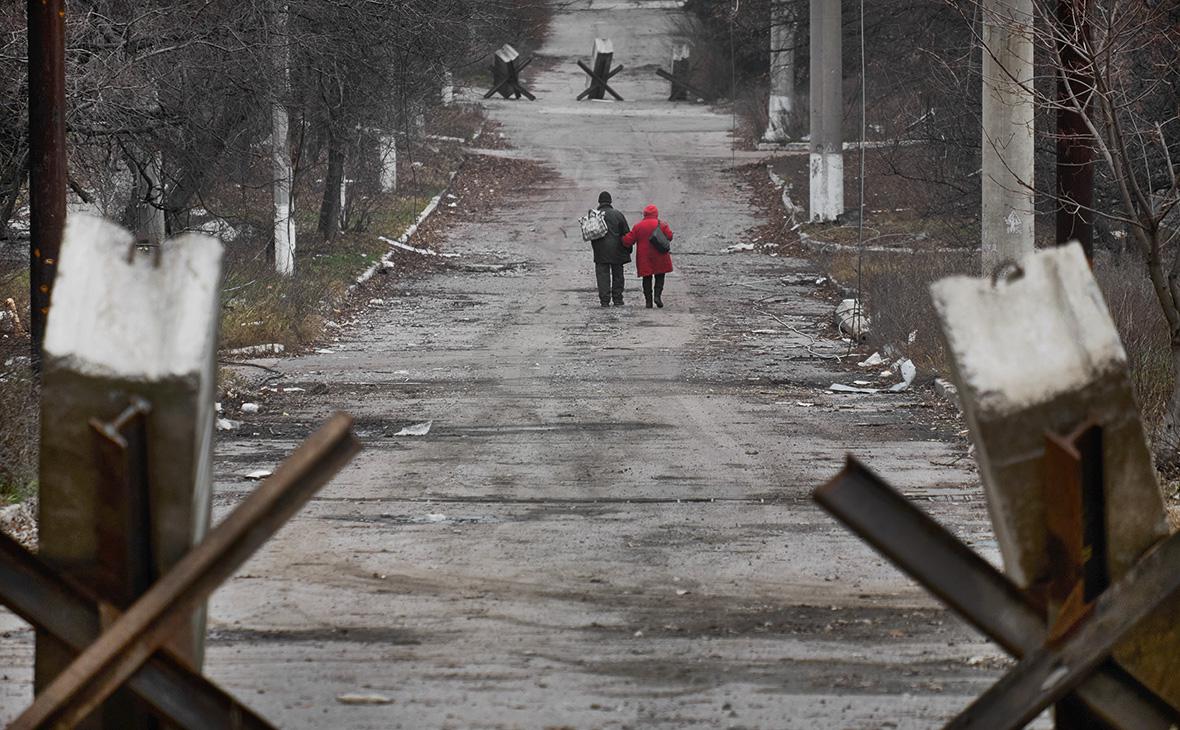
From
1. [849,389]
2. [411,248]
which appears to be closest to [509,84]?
[411,248]

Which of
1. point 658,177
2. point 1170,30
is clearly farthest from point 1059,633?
point 658,177

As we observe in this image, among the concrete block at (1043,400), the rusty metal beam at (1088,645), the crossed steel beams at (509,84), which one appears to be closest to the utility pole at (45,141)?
the concrete block at (1043,400)

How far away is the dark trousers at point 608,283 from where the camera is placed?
22000mm

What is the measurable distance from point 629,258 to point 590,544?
43.9 ft

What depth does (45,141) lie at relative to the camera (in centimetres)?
1147

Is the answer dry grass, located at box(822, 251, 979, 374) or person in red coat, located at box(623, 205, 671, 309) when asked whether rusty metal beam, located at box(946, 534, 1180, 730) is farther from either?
person in red coat, located at box(623, 205, 671, 309)

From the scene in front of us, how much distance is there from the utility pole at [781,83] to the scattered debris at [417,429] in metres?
26.4

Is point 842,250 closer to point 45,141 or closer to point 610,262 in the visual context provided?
point 610,262

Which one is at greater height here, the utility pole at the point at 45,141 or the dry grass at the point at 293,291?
the utility pole at the point at 45,141

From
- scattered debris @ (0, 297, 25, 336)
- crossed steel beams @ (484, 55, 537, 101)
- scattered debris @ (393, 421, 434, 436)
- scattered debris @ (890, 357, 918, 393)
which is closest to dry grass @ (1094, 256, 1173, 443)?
scattered debris @ (890, 357, 918, 393)

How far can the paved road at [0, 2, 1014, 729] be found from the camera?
575cm

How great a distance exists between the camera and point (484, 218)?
31.9 m

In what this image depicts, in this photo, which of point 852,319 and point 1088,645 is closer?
point 1088,645

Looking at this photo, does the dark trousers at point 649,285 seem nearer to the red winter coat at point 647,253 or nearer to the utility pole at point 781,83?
the red winter coat at point 647,253
